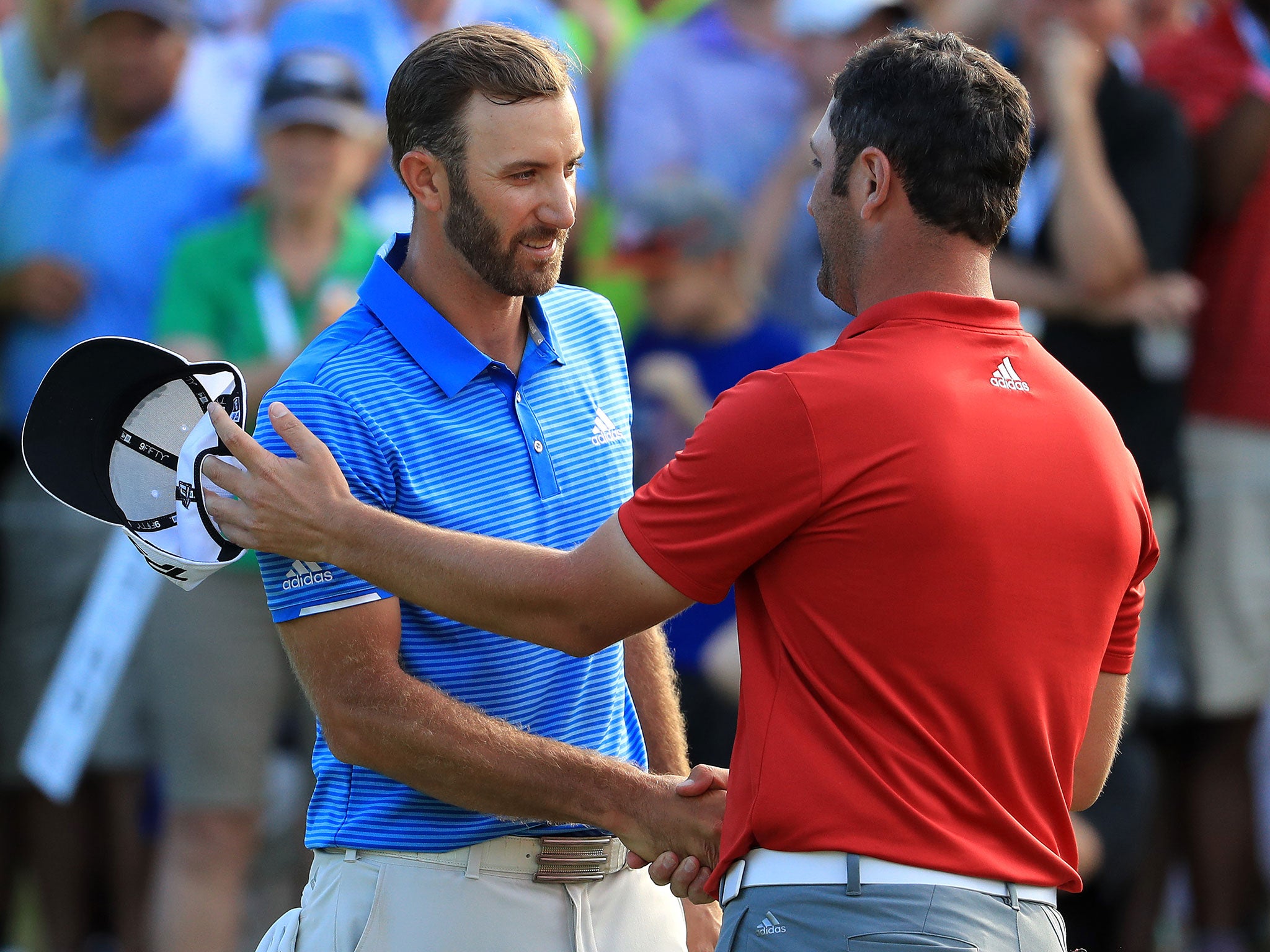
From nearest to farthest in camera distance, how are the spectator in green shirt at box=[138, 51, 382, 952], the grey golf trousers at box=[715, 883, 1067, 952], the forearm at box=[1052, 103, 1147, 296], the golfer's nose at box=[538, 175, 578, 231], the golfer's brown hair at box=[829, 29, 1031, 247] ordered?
1. the grey golf trousers at box=[715, 883, 1067, 952]
2. the golfer's brown hair at box=[829, 29, 1031, 247]
3. the golfer's nose at box=[538, 175, 578, 231]
4. the spectator in green shirt at box=[138, 51, 382, 952]
5. the forearm at box=[1052, 103, 1147, 296]

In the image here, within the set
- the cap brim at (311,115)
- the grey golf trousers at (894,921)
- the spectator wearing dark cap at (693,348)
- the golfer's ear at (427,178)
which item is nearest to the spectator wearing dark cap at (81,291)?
the cap brim at (311,115)

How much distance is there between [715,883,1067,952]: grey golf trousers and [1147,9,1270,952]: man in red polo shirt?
3.60 m

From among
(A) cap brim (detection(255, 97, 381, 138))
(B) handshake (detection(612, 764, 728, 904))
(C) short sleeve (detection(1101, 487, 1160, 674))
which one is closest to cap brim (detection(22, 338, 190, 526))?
(B) handshake (detection(612, 764, 728, 904))

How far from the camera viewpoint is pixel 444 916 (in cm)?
294

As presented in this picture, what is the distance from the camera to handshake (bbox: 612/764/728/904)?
282cm

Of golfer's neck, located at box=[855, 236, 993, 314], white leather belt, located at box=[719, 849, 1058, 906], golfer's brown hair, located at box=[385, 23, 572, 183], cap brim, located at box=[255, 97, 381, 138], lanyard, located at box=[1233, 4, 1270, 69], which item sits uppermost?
lanyard, located at box=[1233, 4, 1270, 69]

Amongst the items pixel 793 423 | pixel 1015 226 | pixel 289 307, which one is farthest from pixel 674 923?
pixel 1015 226

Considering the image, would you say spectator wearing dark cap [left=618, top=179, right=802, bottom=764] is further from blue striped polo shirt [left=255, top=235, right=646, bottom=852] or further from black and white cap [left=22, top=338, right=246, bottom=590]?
black and white cap [left=22, top=338, right=246, bottom=590]

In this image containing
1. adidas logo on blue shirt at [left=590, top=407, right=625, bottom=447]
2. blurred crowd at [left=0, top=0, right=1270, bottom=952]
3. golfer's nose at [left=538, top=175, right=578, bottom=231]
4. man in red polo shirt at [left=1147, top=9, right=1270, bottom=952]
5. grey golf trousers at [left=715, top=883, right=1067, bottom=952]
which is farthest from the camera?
man in red polo shirt at [left=1147, top=9, right=1270, bottom=952]

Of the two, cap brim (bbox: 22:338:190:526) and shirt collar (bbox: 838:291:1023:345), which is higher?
shirt collar (bbox: 838:291:1023:345)

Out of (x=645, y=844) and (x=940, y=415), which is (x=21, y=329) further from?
(x=940, y=415)

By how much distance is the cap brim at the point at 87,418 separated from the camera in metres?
A: 2.79

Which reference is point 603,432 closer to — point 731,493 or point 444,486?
point 444,486

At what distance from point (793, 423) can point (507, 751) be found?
833 mm
